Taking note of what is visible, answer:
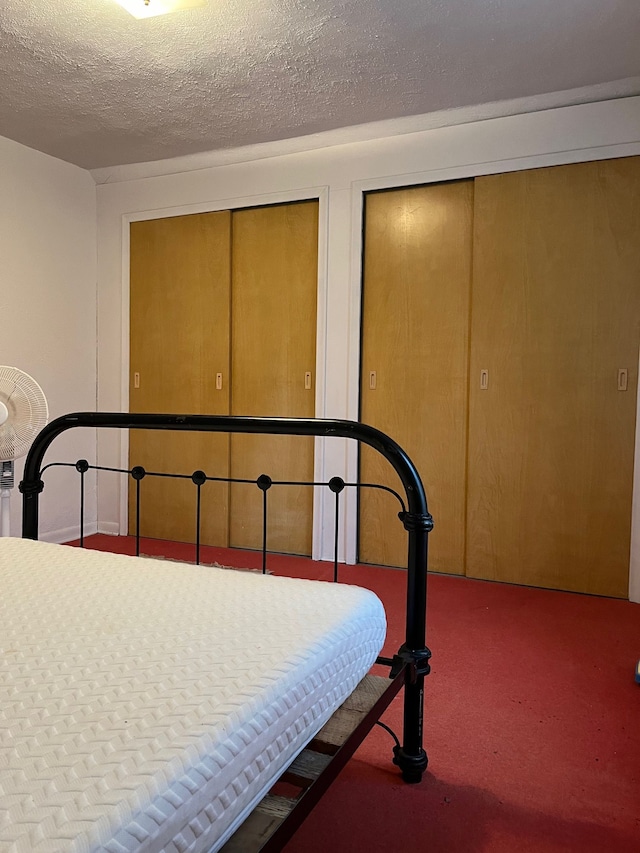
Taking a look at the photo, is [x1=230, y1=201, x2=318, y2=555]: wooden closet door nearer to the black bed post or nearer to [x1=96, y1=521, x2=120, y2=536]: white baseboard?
[x1=96, y1=521, x2=120, y2=536]: white baseboard

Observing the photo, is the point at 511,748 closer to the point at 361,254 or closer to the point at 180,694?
the point at 180,694

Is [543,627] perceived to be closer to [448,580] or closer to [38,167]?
[448,580]

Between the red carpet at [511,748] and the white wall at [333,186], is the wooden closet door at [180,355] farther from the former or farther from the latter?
the red carpet at [511,748]

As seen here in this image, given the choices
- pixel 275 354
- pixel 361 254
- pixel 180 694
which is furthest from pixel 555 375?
pixel 180 694

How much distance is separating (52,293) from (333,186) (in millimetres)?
1838

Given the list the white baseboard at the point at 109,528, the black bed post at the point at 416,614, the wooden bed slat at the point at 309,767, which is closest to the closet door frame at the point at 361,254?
the white baseboard at the point at 109,528

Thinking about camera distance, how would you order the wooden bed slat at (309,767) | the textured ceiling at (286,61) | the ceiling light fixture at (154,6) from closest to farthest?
the wooden bed slat at (309,767) → the ceiling light fixture at (154,6) → the textured ceiling at (286,61)

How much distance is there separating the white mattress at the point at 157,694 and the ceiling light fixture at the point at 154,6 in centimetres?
197

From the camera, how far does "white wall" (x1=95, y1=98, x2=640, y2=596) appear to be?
3221 mm

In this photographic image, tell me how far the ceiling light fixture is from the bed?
5.64 feet

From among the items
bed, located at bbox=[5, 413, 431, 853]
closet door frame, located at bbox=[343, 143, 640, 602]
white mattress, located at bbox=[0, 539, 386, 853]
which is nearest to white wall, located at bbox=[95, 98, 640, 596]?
closet door frame, located at bbox=[343, 143, 640, 602]

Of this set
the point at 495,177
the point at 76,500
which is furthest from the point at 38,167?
the point at 495,177

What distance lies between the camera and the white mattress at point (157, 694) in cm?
67

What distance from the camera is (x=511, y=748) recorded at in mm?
1836
